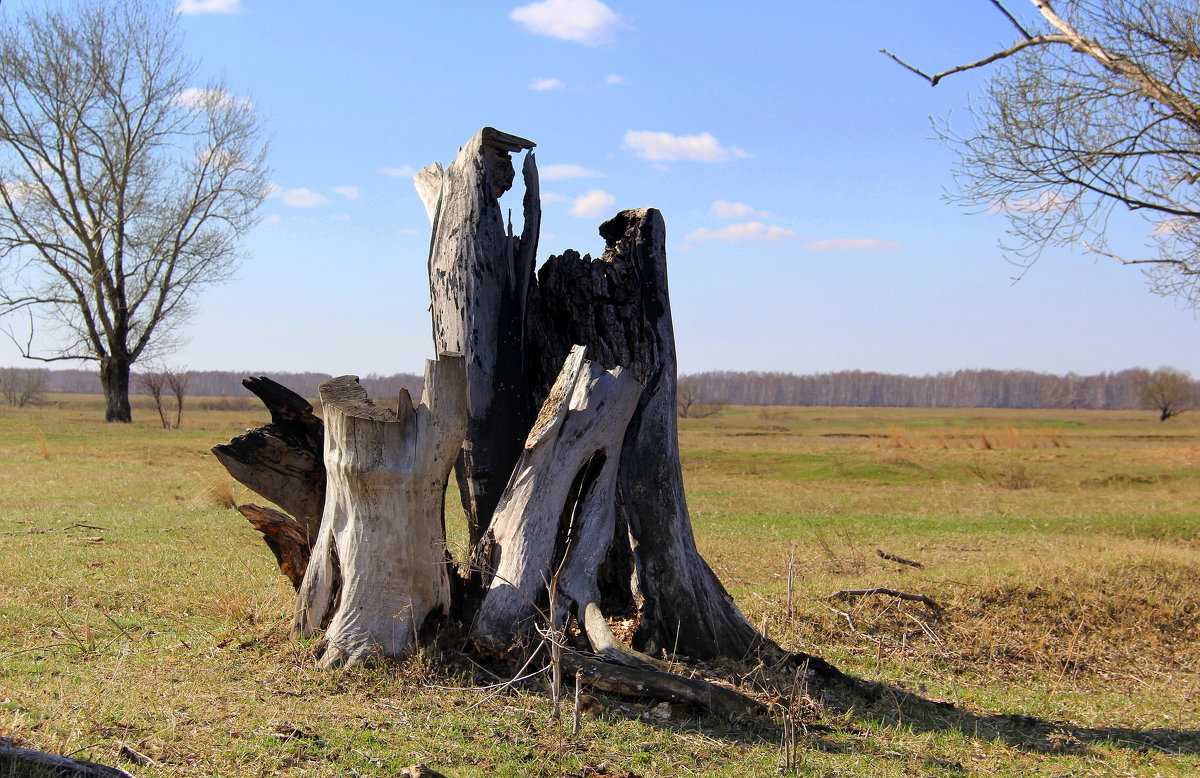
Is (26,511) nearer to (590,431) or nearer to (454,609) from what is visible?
(454,609)

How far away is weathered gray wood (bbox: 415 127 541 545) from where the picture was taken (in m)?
6.62

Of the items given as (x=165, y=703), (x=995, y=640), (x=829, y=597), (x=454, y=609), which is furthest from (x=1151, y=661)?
(x=165, y=703)

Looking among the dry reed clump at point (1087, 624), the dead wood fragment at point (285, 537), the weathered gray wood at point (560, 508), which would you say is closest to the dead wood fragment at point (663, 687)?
the weathered gray wood at point (560, 508)

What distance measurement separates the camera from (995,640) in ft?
27.1

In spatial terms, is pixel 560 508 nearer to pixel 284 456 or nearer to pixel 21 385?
pixel 284 456

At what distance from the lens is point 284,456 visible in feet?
21.1

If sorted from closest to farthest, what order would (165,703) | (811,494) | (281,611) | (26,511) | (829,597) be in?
(165,703), (281,611), (829,597), (26,511), (811,494)

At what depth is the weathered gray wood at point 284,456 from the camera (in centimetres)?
628

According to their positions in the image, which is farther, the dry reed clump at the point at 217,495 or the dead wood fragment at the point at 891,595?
the dry reed clump at the point at 217,495

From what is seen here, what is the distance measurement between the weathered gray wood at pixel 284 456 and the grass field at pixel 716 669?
77 centimetres

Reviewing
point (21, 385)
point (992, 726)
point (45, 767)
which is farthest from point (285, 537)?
point (21, 385)

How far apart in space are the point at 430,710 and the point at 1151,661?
6.57 metres

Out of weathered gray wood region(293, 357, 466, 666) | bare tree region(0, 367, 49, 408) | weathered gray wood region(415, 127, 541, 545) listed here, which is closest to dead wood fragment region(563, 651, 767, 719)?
weathered gray wood region(293, 357, 466, 666)

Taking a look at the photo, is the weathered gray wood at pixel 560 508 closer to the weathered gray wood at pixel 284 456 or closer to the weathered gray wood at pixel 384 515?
the weathered gray wood at pixel 384 515
